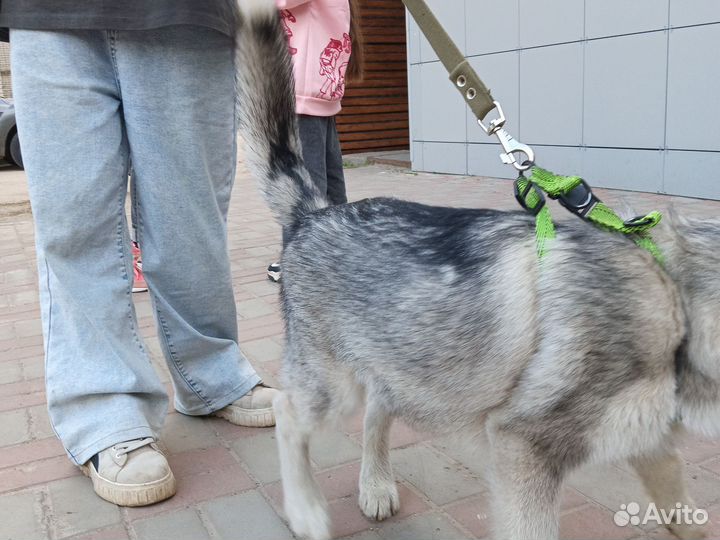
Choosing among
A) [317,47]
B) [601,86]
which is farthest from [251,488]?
[601,86]

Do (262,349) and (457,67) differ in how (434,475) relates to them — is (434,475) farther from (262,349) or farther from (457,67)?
(262,349)

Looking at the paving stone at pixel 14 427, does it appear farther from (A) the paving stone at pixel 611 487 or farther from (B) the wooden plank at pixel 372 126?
(B) the wooden plank at pixel 372 126

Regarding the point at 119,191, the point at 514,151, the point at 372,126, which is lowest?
the point at 372,126

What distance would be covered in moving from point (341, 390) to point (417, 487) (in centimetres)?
53

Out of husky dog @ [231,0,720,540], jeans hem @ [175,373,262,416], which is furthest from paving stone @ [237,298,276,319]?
husky dog @ [231,0,720,540]

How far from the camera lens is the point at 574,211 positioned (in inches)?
72.6

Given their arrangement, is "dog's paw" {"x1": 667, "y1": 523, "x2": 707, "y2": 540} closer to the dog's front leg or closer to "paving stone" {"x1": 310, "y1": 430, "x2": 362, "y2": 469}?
the dog's front leg

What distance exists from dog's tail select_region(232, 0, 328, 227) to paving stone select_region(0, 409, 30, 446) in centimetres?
143

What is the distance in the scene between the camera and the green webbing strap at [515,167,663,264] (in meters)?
1.74

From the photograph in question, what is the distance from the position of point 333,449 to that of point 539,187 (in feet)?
4.39

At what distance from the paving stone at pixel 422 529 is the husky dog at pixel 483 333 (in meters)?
0.06

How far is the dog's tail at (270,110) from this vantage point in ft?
7.41

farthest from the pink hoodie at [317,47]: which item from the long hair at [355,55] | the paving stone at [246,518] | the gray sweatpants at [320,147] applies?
the paving stone at [246,518]

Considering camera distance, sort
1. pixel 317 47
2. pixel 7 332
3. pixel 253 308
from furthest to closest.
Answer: pixel 253 308
pixel 7 332
pixel 317 47
